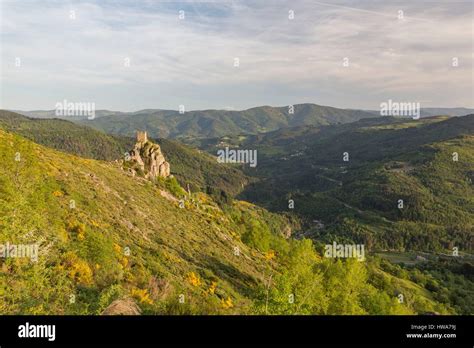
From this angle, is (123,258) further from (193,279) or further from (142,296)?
(142,296)

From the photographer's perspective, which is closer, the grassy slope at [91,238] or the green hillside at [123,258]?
the green hillside at [123,258]

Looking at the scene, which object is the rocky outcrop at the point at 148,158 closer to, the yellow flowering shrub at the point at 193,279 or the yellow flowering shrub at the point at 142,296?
the yellow flowering shrub at the point at 193,279

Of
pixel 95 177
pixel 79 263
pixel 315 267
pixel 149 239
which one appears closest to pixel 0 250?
pixel 79 263

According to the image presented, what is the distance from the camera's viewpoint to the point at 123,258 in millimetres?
31000

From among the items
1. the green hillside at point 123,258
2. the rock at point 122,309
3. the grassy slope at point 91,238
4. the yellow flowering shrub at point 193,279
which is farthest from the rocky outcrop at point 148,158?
the rock at point 122,309

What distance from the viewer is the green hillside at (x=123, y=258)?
1912 cm

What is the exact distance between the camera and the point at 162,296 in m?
19.8

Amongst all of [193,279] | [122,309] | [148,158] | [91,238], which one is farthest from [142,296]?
[148,158]

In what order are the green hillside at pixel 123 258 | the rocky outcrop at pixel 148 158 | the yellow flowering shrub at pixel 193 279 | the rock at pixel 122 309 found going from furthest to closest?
the rocky outcrop at pixel 148 158 < the yellow flowering shrub at pixel 193 279 < the green hillside at pixel 123 258 < the rock at pixel 122 309

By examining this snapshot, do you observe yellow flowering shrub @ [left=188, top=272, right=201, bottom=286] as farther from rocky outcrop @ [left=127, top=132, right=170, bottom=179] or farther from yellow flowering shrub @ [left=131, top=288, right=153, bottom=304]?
rocky outcrop @ [left=127, top=132, right=170, bottom=179]
